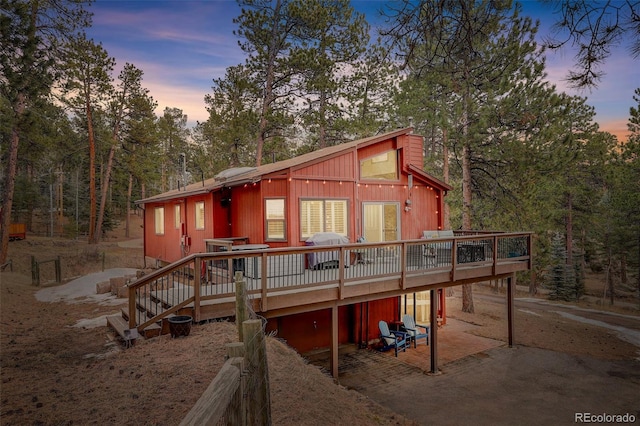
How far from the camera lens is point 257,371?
3.16 metres

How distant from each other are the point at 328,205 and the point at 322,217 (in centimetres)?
45

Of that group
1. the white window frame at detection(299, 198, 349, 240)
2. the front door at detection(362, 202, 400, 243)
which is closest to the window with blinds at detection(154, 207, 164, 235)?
the white window frame at detection(299, 198, 349, 240)

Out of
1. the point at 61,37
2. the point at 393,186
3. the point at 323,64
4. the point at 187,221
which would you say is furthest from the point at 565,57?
the point at 323,64

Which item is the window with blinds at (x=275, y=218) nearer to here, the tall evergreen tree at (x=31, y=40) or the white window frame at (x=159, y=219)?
the tall evergreen tree at (x=31, y=40)

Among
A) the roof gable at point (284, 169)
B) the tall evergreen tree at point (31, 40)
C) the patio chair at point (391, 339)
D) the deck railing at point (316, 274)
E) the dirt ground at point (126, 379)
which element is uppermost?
the tall evergreen tree at point (31, 40)

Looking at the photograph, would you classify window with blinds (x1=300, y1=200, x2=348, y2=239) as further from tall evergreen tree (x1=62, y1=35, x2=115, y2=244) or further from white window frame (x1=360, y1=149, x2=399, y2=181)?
tall evergreen tree (x1=62, y1=35, x2=115, y2=244)

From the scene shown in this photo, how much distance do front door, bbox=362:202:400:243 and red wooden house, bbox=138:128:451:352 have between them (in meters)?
0.04

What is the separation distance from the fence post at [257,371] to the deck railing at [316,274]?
11.4ft

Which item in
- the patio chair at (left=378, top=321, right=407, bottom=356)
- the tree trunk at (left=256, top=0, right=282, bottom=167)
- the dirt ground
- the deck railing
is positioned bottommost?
the patio chair at (left=378, top=321, right=407, bottom=356)

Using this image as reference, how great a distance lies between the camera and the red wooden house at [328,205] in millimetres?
10969

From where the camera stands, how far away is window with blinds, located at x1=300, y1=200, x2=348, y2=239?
11172mm

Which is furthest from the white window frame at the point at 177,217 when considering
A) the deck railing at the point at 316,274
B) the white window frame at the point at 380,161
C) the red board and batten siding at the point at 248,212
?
the white window frame at the point at 380,161

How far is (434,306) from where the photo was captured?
1042 cm

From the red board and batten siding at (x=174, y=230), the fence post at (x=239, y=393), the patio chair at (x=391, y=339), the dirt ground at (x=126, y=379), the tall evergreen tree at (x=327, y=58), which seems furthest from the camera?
the tall evergreen tree at (x=327, y=58)
